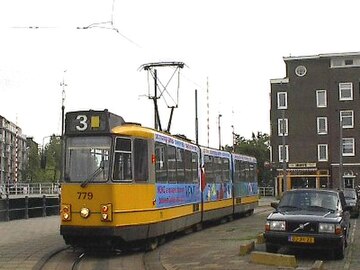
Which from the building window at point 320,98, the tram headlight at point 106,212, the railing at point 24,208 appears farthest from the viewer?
the building window at point 320,98

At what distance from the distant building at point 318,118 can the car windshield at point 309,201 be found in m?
51.9

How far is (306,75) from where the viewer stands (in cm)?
6744

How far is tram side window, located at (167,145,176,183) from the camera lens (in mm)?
16577

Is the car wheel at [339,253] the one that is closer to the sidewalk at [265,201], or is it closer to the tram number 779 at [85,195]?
the tram number 779 at [85,195]

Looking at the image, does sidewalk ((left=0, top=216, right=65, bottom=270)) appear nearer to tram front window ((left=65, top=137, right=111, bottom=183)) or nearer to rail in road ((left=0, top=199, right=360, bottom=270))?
rail in road ((left=0, top=199, right=360, bottom=270))

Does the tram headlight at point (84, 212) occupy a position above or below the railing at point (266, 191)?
above

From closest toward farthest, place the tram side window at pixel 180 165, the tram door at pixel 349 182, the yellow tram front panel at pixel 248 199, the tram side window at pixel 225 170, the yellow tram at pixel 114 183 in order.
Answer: the yellow tram at pixel 114 183 < the tram side window at pixel 180 165 < the tram side window at pixel 225 170 < the yellow tram front panel at pixel 248 199 < the tram door at pixel 349 182

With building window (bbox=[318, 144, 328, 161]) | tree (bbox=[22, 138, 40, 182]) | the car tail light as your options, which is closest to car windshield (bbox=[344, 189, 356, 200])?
the car tail light

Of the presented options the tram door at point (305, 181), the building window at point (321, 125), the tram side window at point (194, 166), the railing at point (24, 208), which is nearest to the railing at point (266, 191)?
the tram door at point (305, 181)

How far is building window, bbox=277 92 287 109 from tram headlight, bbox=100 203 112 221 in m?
56.0

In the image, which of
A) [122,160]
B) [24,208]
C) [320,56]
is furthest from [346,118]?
[122,160]

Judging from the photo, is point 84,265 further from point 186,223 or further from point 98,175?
point 186,223

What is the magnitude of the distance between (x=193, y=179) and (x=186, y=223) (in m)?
1.58

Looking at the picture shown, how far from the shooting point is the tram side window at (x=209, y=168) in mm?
21495
